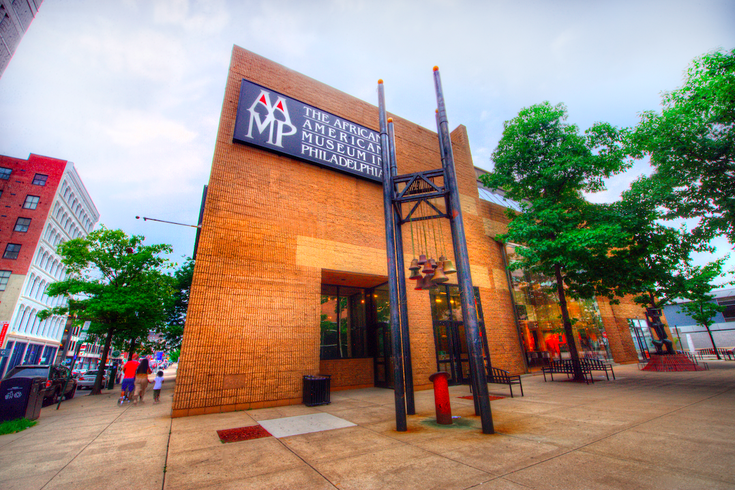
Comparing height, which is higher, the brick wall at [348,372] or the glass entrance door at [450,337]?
the glass entrance door at [450,337]

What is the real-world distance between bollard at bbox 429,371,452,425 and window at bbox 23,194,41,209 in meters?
48.2

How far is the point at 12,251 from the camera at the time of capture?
101ft

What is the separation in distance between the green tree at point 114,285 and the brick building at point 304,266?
11697mm

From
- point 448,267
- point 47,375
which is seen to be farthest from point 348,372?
point 47,375

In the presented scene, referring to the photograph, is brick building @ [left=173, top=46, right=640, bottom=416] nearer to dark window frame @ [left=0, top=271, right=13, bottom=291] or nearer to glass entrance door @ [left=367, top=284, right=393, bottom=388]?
glass entrance door @ [left=367, top=284, right=393, bottom=388]

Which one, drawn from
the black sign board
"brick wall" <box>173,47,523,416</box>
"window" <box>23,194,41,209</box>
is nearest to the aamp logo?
the black sign board

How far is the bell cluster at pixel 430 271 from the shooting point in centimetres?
622

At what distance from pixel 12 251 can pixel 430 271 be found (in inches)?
1800

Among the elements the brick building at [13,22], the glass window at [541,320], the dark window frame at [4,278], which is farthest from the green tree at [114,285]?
the glass window at [541,320]

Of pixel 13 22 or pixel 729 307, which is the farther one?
pixel 729 307

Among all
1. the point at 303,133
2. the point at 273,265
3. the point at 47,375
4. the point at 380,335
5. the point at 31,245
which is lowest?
the point at 47,375

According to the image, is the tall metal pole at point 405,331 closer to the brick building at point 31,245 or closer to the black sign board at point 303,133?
the black sign board at point 303,133

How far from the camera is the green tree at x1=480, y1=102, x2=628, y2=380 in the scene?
1235cm

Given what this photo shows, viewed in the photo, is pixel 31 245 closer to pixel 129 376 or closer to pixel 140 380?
pixel 129 376
